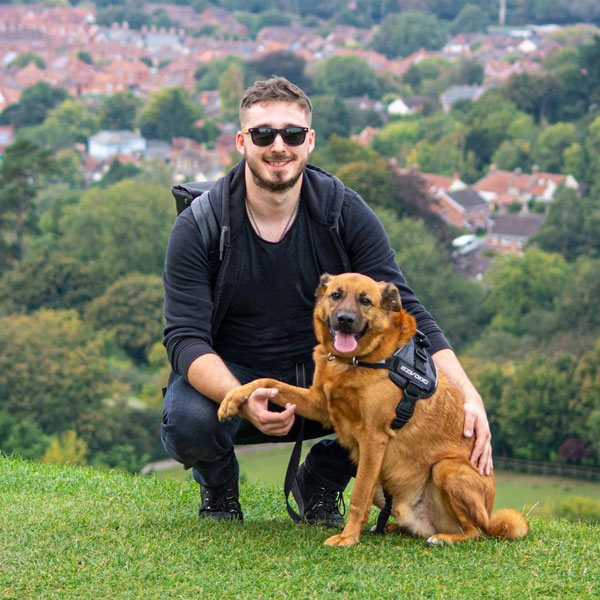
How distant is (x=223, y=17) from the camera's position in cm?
17862

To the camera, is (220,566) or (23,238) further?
(23,238)

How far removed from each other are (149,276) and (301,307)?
5367cm

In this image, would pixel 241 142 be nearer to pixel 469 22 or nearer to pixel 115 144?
pixel 115 144

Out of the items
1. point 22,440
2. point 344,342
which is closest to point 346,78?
point 22,440

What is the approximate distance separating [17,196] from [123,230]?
6.83 meters

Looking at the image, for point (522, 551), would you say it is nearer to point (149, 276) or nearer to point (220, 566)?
point (220, 566)

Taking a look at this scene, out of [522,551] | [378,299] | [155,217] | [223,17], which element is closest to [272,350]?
[378,299]

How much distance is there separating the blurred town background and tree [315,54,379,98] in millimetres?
318

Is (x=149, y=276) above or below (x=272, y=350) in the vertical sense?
below

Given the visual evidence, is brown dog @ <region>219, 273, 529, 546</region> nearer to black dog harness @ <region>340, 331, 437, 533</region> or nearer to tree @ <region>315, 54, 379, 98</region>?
black dog harness @ <region>340, 331, 437, 533</region>

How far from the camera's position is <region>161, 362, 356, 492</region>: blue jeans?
421cm

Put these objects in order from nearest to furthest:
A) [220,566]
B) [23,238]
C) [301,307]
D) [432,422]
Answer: [220,566]
[432,422]
[301,307]
[23,238]

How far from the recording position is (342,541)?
4.00m

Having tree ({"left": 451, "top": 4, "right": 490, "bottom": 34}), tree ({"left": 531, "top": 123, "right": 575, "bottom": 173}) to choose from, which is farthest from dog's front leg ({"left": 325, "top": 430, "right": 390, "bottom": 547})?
tree ({"left": 451, "top": 4, "right": 490, "bottom": 34})
